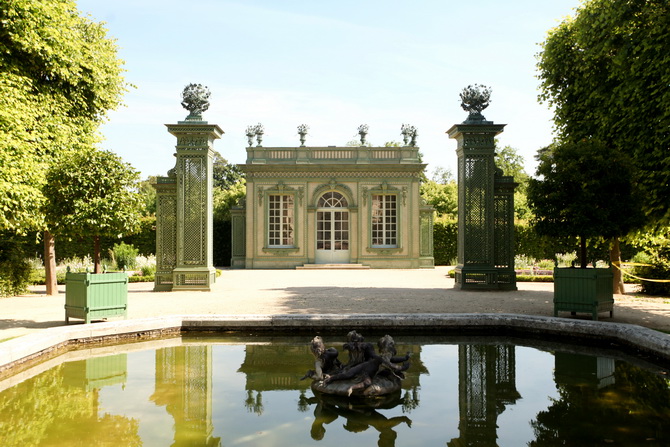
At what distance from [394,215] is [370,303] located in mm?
12432

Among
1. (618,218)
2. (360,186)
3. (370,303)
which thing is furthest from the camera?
(360,186)

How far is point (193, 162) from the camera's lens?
1173cm

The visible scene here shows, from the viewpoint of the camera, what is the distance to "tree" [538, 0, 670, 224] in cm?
909

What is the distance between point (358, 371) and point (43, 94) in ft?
33.5

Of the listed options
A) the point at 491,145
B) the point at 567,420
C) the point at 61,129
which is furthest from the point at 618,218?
the point at 61,129

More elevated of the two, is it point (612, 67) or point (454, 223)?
point (612, 67)

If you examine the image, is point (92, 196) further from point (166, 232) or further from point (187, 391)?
point (166, 232)

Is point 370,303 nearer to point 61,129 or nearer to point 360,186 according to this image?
point 61,129

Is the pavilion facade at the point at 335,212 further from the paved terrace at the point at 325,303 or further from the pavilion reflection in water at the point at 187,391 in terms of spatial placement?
the pavilion reflection in water at the point at 187,391

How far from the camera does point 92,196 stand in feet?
24.8

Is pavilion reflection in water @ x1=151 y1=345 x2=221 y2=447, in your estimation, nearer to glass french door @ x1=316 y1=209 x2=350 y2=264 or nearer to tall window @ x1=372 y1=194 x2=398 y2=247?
glass french door @ x1=316 y1=209 x2=350 y2=264

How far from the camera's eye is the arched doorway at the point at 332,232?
70.0 feet

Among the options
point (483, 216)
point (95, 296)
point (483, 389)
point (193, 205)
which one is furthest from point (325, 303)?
point (483, 389)

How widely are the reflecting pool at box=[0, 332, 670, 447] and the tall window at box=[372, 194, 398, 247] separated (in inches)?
598
